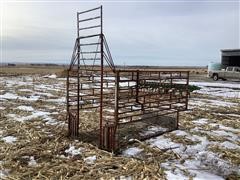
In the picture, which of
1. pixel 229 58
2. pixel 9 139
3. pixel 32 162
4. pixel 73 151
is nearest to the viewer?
pixel 32 162

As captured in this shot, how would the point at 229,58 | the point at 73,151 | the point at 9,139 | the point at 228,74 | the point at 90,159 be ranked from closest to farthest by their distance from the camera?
the point at 90,159, the point at 73,151, the point at 9,139, the point at 228,74, the point at 229,58

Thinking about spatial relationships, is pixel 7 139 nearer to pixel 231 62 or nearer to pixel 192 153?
pixel 192 153

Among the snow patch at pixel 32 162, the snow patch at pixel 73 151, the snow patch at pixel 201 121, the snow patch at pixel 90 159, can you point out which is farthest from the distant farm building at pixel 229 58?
the snow patch at pixel 32 162

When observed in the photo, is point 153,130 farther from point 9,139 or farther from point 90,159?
point 9,139

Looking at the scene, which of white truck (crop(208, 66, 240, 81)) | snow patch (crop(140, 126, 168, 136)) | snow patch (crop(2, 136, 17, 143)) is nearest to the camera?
snow patch (crop(2, 136, 17, 143))

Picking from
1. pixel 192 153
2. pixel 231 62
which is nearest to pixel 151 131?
pixel 192 153

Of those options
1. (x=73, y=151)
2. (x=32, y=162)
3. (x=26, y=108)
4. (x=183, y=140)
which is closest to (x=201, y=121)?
(x=183, y=140)

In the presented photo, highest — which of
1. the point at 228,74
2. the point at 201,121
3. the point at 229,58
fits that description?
the point at 229,58

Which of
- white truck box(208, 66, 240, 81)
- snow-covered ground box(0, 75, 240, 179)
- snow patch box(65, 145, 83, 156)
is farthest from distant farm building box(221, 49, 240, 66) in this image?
snow patch box(65, 145, 83, 156)

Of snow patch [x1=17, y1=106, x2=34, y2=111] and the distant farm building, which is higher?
the distant farm building

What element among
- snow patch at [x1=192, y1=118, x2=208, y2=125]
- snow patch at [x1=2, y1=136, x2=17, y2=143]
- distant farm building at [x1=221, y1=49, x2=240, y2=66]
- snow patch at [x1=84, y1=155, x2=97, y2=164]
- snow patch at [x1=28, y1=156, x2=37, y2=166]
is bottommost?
snow patch at [x1=28, y1=156, x2=37, y2=166]

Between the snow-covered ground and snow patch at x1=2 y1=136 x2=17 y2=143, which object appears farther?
snow patch at x1=2 y1=136 x2=17 y2=143

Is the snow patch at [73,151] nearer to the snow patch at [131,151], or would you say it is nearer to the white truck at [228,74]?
the snow patch at [131,151]

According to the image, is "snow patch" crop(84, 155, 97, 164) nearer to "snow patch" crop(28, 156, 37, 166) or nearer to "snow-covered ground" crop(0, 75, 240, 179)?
"snow-covered ground" crop(0, 75, 240, 179)
